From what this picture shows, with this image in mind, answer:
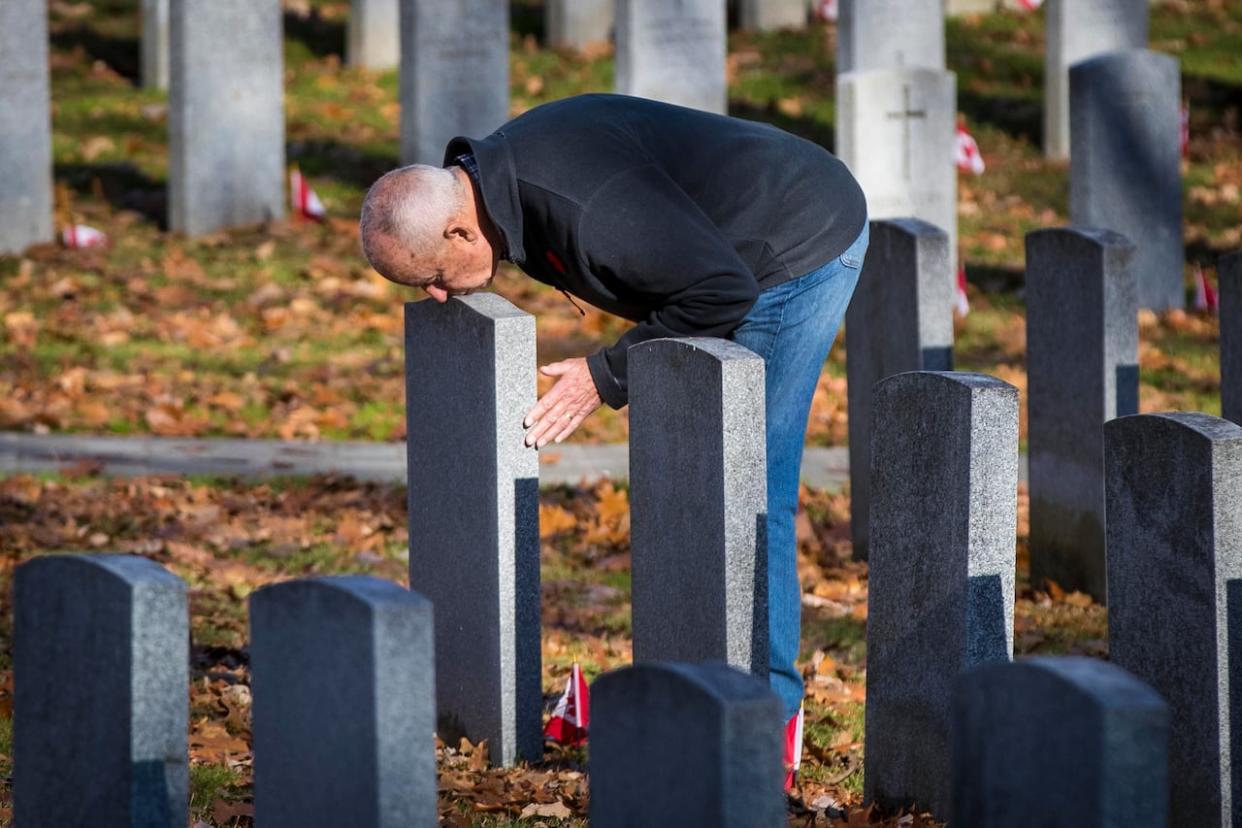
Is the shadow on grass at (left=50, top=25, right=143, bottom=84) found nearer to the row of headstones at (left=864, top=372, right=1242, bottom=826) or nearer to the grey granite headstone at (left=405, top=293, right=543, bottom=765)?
the grey granite headstone at (left=405, top=293, right=543, bottom=765)

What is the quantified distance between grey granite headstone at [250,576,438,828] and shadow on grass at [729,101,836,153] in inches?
516

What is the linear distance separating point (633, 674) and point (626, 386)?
1783mm

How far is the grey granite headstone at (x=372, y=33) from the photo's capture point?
1956 cm

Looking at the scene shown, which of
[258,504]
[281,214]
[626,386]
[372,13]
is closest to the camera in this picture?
[626,386]

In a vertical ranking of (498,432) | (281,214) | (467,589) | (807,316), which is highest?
(281,214)

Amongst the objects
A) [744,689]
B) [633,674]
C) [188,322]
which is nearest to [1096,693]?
[744,689]

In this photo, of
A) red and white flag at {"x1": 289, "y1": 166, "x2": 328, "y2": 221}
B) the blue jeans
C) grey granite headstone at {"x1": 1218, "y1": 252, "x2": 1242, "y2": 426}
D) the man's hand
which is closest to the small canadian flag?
the blue jeans

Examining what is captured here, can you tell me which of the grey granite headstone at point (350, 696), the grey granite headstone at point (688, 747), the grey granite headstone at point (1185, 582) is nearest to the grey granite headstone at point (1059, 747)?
the grey granite headstone at point (688, 747)

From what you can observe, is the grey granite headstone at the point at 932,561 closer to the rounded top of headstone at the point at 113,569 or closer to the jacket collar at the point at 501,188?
the jacket collar at the point at 501,188

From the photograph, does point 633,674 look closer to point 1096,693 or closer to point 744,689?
point 744,689

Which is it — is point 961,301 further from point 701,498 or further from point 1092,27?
point 701,498

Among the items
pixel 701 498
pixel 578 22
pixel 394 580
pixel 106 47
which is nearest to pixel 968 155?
pixel 578 22

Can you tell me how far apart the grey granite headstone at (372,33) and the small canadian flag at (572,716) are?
1587 cm

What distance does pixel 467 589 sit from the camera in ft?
14.2
